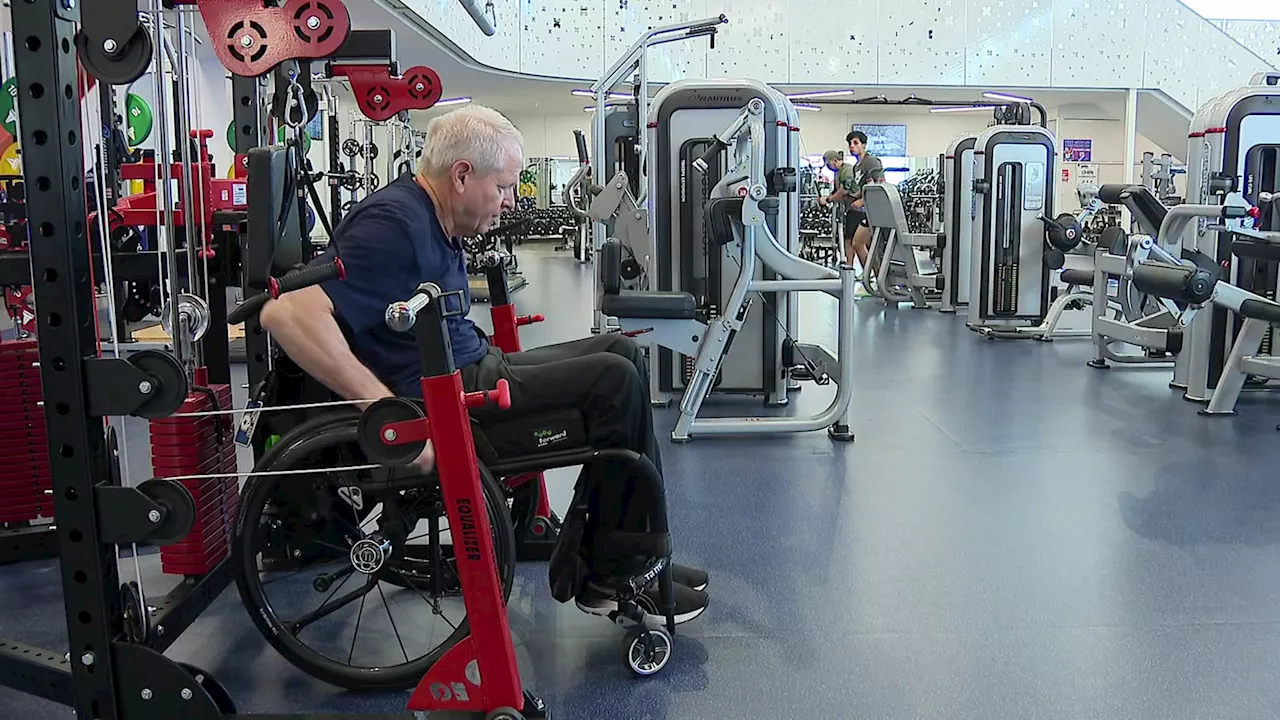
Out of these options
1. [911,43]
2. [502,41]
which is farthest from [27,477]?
[911,43]

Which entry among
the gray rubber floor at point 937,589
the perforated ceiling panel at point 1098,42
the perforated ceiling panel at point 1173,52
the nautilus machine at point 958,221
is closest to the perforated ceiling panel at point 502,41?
the nautilus machine at point 958,221

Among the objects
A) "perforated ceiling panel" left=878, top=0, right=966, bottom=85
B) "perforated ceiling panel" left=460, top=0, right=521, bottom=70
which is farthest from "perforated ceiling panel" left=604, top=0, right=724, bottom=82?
"perforated ceiling panel" left=878, top=0, right=966, bottom=85

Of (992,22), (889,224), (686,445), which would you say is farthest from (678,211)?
(992,22)

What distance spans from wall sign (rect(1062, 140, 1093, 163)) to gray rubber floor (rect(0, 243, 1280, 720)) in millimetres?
13909

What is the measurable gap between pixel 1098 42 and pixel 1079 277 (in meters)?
9.13

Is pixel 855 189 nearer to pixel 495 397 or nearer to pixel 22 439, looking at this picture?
pixel 22 439

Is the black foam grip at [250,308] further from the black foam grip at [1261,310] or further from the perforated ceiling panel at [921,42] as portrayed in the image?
the perforated ceiling panel at [921,42]

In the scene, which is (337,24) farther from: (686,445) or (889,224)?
(889,224)

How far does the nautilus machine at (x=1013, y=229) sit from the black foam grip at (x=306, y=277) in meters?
6.34

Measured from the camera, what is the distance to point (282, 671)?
2254mm

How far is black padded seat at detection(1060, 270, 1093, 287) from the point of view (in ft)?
22.6

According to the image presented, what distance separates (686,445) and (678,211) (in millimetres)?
1293

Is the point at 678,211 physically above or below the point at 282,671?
above

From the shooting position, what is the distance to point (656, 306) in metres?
4.11
